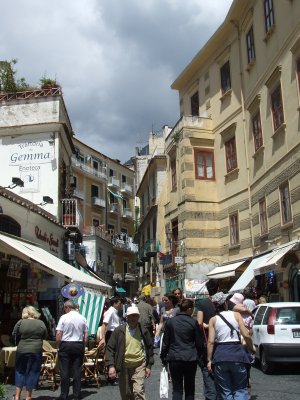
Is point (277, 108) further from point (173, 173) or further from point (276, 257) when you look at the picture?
point (173, 173)

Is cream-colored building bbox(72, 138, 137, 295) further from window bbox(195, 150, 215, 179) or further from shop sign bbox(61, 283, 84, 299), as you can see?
shop sign bbox(61, 283, 84, 299)

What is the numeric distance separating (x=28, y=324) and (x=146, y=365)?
9.38 ft

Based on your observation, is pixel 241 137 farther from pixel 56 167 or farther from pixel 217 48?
pixel 56 167

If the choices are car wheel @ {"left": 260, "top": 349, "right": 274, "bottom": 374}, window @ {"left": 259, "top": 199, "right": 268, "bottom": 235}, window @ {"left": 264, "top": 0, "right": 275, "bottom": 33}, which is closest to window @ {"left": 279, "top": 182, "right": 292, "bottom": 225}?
window @ {"left": 259, "top": 199, "right": 268, "bottom": 235}

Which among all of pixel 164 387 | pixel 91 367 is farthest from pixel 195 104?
pixel 164 387

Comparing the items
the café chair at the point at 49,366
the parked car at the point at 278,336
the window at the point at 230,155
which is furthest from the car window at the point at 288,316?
the window at the point at 230,155

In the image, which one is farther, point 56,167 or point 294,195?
point 56,167

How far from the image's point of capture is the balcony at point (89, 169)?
165ft

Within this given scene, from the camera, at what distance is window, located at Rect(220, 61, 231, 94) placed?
2322cm

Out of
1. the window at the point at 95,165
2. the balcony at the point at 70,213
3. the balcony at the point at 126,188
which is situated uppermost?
the window at the point at 95,165

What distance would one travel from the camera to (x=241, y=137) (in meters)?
21.8

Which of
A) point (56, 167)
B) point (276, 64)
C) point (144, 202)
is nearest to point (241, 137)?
point (276, 64)

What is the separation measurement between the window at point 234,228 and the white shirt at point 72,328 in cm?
1424

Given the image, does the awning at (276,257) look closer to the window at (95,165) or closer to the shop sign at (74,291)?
the shop sign at (74,291)
